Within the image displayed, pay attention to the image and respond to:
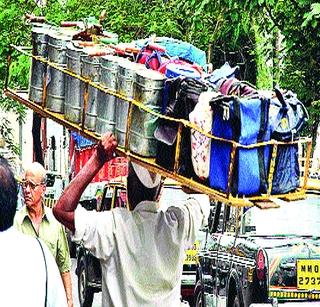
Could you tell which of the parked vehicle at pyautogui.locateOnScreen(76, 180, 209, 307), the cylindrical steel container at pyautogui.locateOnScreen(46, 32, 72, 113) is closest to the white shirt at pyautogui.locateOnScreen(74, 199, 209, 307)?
the cylindrical steel container at pyautogui.locateOnScreen(46, 32, 72, 113)

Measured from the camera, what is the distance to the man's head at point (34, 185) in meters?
9.39

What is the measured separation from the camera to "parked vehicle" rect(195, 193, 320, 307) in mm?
13477

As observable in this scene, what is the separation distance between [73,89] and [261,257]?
652 centimetres

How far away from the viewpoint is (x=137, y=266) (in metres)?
6.67

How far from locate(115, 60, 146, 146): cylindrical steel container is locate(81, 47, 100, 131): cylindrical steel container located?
0.79ft

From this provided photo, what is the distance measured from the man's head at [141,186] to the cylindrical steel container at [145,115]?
150 millimetres

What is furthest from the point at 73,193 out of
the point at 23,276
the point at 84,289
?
the point at 84,289

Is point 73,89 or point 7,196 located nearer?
point 7,196

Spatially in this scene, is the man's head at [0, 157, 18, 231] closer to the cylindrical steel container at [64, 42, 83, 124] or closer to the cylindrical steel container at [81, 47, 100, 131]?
the cylindrical steel container at [81, 47, 100, 131]

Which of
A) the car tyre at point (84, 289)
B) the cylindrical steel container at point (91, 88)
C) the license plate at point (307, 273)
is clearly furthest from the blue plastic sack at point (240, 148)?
the car tyre at point (84, 289)

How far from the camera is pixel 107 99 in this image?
7199mm

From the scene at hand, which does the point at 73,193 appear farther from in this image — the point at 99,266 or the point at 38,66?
the point at 99,266

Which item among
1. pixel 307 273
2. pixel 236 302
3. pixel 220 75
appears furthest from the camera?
pixel 236 302

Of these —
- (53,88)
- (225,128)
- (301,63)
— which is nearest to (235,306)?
(301,63)
